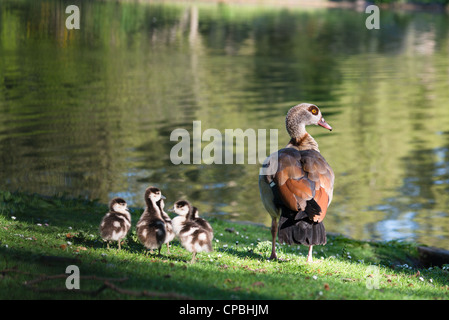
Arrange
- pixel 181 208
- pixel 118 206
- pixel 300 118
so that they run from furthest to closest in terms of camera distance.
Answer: pixel 300 118 < pixel 118 206 < pixel 181 208

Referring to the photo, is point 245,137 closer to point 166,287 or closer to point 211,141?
point 211,141

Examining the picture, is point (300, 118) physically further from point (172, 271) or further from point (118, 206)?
point (172, 271)

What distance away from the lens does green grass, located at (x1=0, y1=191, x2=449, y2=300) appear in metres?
8.72

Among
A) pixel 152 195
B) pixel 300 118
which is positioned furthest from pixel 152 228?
pixel 300 118

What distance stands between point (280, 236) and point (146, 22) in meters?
80.2

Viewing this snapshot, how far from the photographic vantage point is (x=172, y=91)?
41000mm

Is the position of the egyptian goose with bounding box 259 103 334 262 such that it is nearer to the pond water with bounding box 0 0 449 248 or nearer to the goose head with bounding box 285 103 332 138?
the goose head with bounding box 285 103 332 138

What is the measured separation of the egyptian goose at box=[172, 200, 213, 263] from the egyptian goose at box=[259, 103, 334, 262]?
122 cm

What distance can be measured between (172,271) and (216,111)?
2651 centimetres

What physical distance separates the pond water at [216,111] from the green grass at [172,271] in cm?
674

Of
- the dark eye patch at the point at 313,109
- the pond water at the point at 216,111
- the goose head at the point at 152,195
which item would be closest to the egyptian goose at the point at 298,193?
the dark eye patch at the point at 313,109

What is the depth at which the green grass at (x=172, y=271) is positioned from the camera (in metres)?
8.72

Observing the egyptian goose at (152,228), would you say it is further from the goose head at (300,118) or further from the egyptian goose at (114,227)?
the goose head at (300,118)

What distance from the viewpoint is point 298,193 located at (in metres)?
10.8
